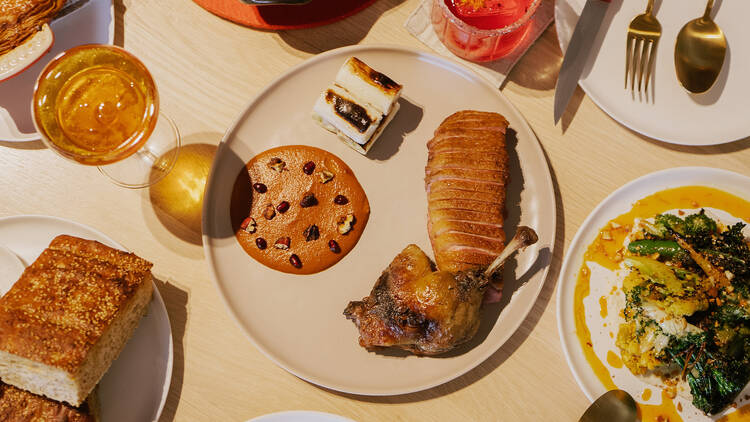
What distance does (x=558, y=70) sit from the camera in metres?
2.26

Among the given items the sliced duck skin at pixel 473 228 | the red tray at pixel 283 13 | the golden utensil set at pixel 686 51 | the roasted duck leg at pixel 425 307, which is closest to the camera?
the roasted duck leg at pixel 425 307

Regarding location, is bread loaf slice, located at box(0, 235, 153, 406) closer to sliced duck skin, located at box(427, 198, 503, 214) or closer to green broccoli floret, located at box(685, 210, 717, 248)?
sliced duck skin, located at box(427, 198, 503, 214)

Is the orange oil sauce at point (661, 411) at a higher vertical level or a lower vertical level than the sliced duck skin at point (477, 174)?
lower

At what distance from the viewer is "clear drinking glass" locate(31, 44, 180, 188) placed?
1.86 meters

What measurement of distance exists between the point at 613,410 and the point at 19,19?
8.79 feet

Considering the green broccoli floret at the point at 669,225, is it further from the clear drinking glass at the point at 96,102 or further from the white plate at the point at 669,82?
the clear drinking glass at the point at 96,102

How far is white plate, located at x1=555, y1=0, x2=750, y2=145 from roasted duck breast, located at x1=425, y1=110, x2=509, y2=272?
0.47 meters

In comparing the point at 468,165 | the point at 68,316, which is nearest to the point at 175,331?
the point at 68,316

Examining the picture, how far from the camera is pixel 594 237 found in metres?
2.14

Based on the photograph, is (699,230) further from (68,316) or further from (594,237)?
(68,316)

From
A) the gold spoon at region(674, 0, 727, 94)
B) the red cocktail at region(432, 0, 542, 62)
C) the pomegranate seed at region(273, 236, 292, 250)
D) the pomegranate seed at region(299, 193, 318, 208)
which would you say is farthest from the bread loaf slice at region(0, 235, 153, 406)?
the gold spoon at region(674, 0, 727, 94)

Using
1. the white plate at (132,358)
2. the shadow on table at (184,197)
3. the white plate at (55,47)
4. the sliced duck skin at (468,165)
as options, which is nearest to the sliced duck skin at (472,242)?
the sliced duck skin at (468,165)

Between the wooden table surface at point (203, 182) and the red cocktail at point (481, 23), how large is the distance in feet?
0.38

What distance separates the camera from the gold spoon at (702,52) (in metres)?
2.12
